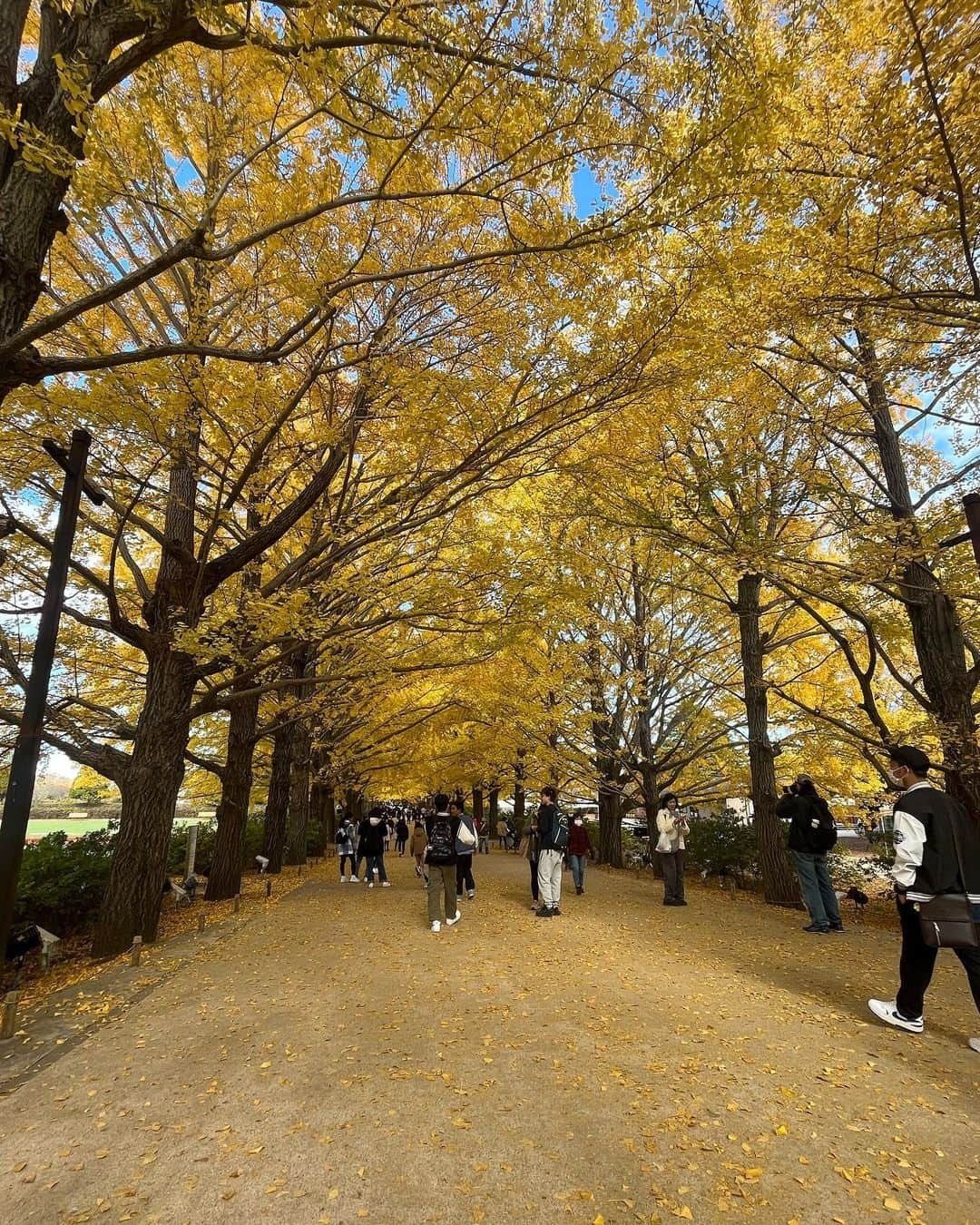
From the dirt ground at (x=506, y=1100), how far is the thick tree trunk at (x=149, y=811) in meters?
1.34

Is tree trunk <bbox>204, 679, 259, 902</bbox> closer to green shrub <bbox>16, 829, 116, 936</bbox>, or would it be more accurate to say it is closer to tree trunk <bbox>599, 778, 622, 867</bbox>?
green shrub <bbox>16, 829, 116, 936</bbox>

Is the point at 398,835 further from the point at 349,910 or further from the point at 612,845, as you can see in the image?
the point at 349,910

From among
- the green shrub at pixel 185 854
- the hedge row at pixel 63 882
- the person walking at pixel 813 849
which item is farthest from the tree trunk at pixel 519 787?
the hedge row at pixel 63 882

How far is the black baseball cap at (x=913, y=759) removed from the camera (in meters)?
4.21

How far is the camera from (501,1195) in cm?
239

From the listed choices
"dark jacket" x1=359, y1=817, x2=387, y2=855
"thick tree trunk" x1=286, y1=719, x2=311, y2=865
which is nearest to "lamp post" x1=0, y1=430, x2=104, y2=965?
"dark jacket" x1=359, y1=817, x2=387, y2=855

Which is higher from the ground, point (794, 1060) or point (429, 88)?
point (429, 88)

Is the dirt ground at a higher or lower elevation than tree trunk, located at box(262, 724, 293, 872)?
lower

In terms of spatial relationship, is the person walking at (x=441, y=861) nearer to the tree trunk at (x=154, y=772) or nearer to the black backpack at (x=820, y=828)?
the tree trunk at (x=154, y=772)

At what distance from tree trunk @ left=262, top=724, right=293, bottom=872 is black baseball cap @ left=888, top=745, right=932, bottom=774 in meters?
11.7

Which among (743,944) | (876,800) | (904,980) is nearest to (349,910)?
(743,944)

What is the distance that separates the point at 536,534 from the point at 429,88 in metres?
6.14

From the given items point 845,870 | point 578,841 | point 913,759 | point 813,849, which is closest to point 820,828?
point 813,849

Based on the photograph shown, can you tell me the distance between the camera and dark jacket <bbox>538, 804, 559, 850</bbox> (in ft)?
26.3
